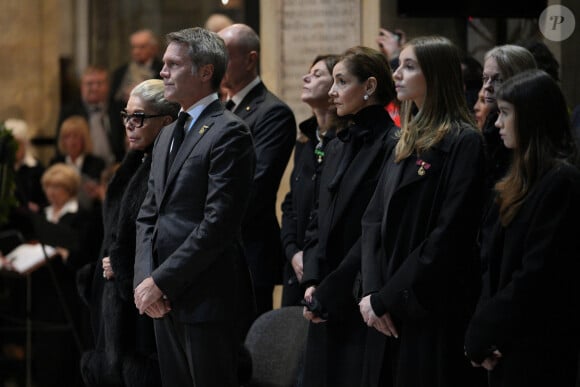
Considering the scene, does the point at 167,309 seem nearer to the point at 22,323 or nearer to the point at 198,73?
the point at 198,73

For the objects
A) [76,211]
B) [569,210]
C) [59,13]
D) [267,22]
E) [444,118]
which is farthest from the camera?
[59,13]

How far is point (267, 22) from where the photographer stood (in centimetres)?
845

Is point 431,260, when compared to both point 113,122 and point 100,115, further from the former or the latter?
point 100,115

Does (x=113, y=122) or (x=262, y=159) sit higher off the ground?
(x=262, y=159)

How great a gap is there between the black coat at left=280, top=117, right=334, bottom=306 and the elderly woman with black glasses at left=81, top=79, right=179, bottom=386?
0.79 metres

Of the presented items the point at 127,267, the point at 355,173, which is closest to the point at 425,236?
the point at 355,173

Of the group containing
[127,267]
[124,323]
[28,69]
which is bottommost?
[28,69]

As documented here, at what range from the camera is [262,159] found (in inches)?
263

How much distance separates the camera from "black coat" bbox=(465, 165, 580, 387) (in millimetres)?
4469

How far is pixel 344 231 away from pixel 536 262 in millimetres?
1223

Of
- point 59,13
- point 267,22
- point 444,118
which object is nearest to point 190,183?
point 444,118

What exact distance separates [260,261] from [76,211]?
108 inches

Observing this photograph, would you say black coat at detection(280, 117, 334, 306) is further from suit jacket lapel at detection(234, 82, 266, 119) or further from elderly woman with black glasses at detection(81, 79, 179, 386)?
elderly woman with black glasses at detection(81, 79, 179, 386)

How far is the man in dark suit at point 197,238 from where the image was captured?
5113mm
